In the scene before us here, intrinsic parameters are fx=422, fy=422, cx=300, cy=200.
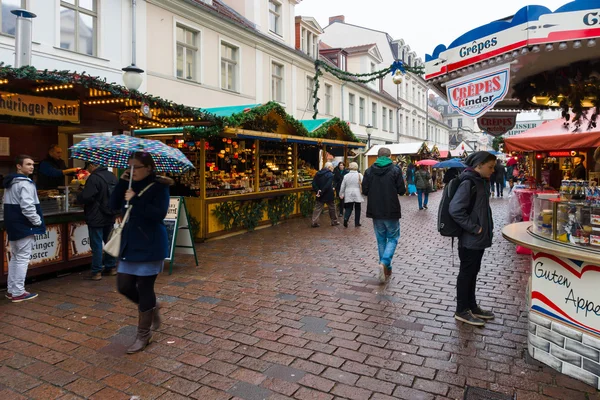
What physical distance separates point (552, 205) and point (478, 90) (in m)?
1.23

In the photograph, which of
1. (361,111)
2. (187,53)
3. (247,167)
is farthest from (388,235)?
(361,111)

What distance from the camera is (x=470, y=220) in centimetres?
420

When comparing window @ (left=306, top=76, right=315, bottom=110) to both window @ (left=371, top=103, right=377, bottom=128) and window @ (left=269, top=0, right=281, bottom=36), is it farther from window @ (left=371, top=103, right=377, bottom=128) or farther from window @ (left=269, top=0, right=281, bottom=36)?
window @ (left=371, top=103, right=377, bottom=128)

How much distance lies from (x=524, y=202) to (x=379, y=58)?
23968 mm

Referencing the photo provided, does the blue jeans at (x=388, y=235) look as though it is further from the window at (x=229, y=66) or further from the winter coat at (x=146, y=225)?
the window at (x=229, y=66)

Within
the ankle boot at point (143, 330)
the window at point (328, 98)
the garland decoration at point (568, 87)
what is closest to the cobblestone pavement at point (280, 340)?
the ankle boot at point (143, 330)

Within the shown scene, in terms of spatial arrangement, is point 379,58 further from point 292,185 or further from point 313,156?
point 292,185

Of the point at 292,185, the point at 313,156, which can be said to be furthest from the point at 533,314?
the point at 313,156

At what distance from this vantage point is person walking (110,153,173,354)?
3.67 meters

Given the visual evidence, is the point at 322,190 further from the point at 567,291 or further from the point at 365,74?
the point at 567,291

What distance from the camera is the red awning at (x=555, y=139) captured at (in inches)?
310

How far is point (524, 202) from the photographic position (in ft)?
29.9

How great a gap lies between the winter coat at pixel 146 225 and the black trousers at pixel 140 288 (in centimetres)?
20

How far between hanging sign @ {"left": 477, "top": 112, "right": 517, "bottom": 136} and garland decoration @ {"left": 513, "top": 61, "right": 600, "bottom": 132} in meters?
0.75
